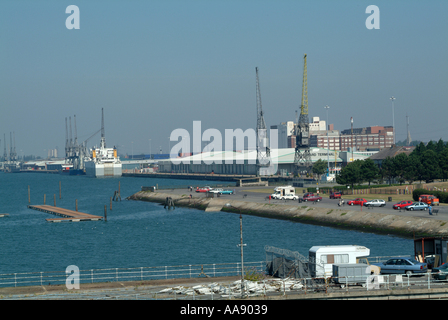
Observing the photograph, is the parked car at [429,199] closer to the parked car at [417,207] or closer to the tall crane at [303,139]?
the parked car at [417,207]

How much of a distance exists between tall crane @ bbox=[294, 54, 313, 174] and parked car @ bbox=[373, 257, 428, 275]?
435ft

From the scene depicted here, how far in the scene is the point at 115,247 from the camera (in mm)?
62062

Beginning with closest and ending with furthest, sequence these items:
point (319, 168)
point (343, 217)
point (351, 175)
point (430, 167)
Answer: point (343, 217)
point (430, 167)
point (351, 175)
point (319, 168)

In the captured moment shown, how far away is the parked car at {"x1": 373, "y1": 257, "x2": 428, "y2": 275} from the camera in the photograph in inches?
1146

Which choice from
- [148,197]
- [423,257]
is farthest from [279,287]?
[148,197]

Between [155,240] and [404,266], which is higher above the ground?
[404,266]

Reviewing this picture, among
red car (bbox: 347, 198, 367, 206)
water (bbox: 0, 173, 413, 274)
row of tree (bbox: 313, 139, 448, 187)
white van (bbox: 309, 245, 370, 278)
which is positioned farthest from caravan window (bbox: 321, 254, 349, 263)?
row of tree (bbox: 313, 139, 448, 187)

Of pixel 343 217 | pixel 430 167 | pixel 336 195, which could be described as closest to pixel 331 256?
pixel 343 217

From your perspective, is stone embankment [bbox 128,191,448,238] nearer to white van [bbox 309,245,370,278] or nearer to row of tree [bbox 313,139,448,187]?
white van [bbox 309,245,370,278]

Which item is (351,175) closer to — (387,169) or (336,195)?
(387,169)

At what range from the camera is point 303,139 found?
16262cm

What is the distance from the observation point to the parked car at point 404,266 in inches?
1146

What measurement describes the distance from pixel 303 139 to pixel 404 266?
13454 cm

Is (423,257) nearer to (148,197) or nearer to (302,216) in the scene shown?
(302,216)
